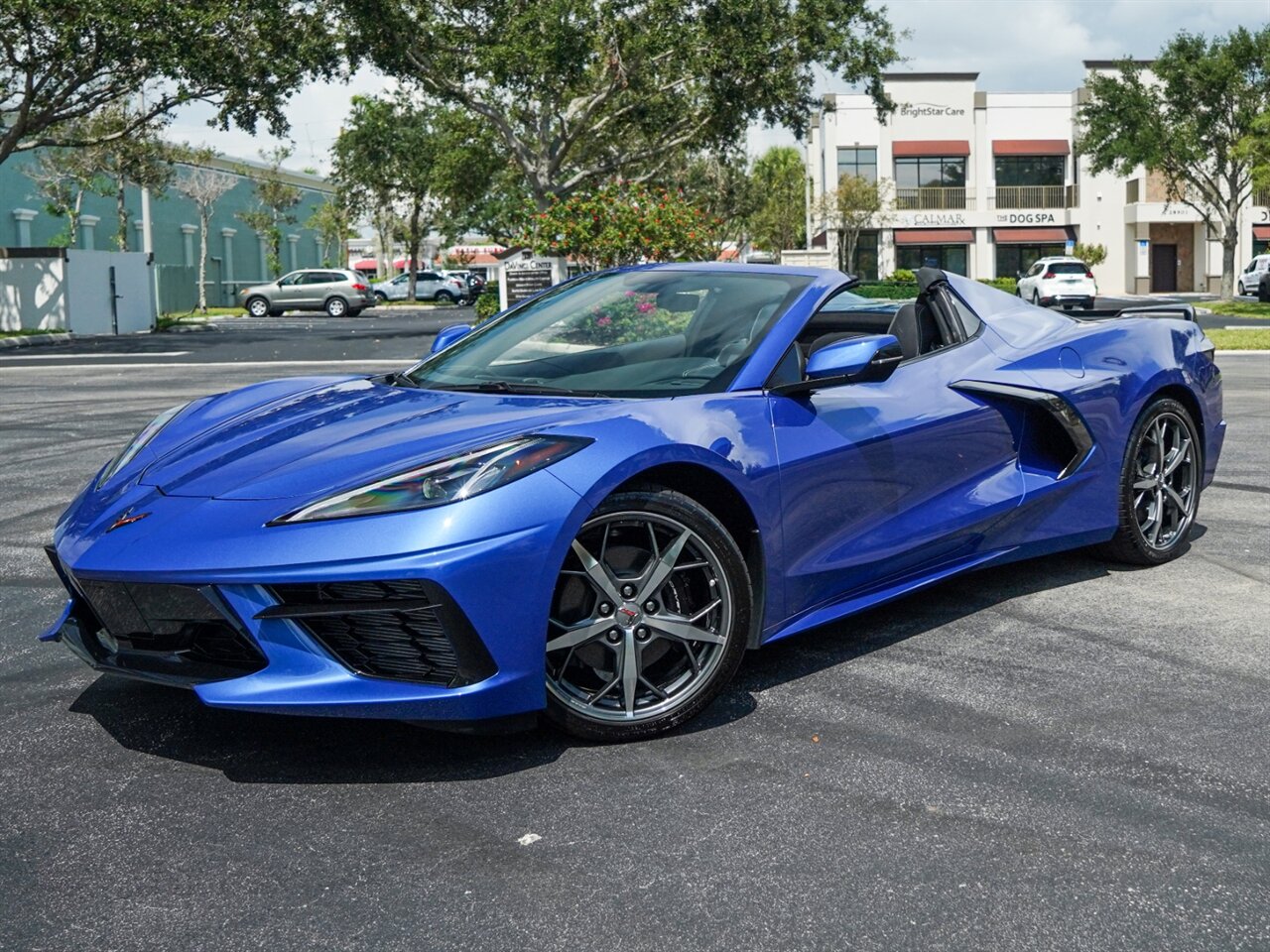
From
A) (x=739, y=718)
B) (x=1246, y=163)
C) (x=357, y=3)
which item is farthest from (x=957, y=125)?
(x=739, y=718)

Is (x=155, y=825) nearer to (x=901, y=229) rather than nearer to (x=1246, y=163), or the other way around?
(x=1246, y=163)

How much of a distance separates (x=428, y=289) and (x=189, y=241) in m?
10.6

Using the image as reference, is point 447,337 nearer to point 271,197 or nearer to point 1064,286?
point 1064,286

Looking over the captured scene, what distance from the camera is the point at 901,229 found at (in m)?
67.4

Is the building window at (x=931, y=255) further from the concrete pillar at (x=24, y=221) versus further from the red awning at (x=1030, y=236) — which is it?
the concrete pillar at (x=24, y=221)

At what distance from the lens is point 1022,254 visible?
68375mm

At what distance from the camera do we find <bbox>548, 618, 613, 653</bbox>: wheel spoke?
11.7ft

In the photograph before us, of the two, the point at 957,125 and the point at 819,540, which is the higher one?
the point at 957,125

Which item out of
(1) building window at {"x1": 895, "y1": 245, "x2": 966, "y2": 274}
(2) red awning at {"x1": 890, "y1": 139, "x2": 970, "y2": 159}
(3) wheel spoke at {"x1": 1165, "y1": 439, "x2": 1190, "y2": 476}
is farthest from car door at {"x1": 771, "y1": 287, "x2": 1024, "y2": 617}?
(1) building window at {"x1": 895, "y1": 245, "x2": 966, "y2": 274}

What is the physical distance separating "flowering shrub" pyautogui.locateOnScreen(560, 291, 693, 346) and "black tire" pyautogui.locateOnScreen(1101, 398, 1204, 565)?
200 centimetres

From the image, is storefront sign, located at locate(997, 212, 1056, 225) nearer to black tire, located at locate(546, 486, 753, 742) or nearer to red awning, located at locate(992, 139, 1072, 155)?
red awning, located at locate(992, 139, 1072, 155)

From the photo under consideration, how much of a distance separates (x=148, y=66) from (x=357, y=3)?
4248 millimetres

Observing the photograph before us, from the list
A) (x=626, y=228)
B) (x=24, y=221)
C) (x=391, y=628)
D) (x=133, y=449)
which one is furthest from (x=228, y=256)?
(x=391, y=628)

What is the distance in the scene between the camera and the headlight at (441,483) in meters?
3.41
